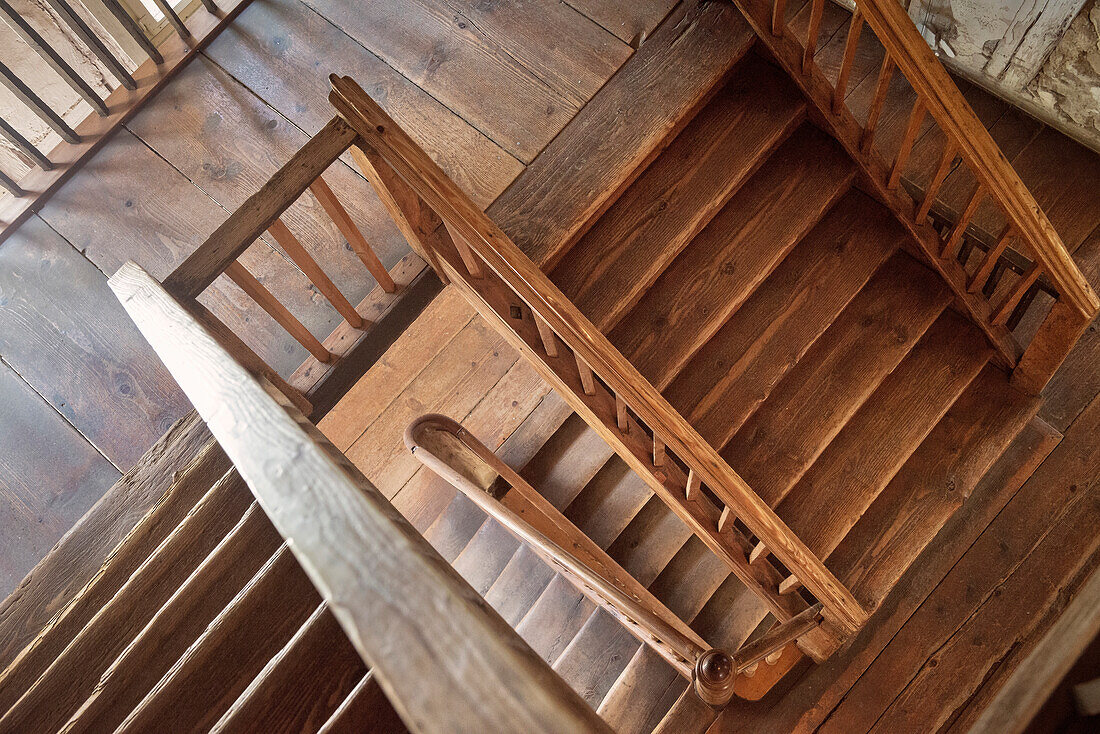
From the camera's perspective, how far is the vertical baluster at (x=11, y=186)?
283cm

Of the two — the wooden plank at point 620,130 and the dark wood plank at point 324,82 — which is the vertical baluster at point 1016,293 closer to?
the wooden plank at point 620,130

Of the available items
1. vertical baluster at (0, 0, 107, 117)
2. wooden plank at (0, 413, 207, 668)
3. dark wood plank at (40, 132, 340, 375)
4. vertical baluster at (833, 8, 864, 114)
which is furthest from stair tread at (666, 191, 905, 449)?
vertical baluster at (0, 0, 107, 117)

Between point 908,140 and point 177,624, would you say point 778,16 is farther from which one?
point 177,624

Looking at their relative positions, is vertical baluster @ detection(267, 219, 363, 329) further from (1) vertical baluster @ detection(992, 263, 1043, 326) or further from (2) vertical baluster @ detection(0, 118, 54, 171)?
(1) vertical baluster @ detection(992, 263, 1043, 326)

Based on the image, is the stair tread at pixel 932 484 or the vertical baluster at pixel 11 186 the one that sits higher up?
the vertical baluster at pixel 11 186

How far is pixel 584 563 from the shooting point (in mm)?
2998

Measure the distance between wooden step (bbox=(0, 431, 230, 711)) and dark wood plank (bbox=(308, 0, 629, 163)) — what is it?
1.59 m

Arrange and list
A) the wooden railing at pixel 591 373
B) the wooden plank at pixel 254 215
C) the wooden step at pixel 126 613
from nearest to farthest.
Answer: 1. the wooden step at pixel 126 613
2. the wooden plank at pixel 254 215
3. the wooden railing at pixel 591 373

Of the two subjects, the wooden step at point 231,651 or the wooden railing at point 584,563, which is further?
the wooden railing at point 584,563

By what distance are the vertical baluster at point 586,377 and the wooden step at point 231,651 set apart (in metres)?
1.29

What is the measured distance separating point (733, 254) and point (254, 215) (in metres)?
1.80

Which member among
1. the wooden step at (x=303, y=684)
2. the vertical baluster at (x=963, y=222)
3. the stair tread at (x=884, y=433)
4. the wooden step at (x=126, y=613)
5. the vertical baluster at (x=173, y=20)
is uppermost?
the vertical baluster at (x=173, y=20)

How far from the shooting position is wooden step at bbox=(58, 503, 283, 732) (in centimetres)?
131

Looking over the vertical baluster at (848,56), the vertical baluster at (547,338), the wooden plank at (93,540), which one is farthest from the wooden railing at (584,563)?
the vertical baluster at (848,56)
